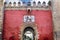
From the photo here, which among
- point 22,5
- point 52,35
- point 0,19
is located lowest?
point 52,35

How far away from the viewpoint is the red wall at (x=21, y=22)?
47.4 feet

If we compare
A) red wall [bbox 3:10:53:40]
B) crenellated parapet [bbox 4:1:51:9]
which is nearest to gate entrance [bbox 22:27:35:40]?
red wall [bbox 3:10:53:40]

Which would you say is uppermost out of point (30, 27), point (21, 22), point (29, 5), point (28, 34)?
point (29, 5)

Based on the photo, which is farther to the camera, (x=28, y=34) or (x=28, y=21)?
(x=28, y=21)

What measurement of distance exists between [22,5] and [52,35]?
2.74m

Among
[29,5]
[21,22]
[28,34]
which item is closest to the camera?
[28,34]

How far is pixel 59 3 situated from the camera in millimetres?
14258

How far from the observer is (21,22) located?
14.7 meters

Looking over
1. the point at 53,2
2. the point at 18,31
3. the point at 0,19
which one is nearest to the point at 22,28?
the point at 18,31

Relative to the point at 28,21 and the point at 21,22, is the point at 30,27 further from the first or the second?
the point at 21,22

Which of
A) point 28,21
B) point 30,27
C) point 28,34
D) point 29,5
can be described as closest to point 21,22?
point 28,21

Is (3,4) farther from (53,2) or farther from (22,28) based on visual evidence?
(53,2)

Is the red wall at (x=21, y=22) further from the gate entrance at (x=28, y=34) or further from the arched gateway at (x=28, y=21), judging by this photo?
the gate entrance at (x=28, y=34)

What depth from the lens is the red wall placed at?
1445 centimetres
